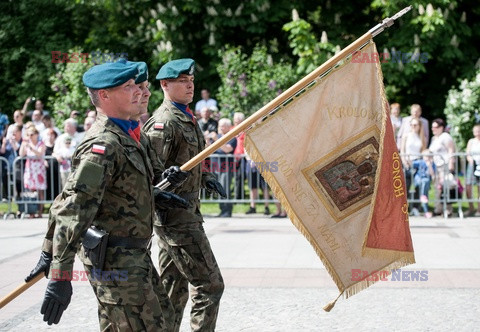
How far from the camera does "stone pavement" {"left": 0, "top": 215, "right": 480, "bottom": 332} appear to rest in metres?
7.26

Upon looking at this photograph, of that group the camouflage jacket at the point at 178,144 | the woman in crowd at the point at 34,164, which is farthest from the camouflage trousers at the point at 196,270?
the woman in crowd at the point at 34,164

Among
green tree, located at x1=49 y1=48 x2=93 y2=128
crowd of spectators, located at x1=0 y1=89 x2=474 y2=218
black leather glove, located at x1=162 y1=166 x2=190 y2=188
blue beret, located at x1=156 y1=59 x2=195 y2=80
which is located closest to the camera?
black leather glove, located at x1=162 y1=166 x2=190 y2=188

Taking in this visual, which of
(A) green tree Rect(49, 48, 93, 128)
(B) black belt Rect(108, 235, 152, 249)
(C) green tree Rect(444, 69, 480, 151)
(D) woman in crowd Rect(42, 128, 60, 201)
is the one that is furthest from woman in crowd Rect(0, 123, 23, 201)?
(B) black belt Rect(108, 235, 152, 249)

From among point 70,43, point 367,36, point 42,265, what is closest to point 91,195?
point 42,265

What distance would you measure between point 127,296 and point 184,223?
4.99ft

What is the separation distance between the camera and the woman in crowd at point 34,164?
15945mm

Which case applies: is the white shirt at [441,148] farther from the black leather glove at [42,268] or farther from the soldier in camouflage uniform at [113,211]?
the black leather glove at [42,268]

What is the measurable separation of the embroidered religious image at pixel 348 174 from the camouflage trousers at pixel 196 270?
861 mm

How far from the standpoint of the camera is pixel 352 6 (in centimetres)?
2098

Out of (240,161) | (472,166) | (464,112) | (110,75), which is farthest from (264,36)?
(110,75)

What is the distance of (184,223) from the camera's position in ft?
20.4

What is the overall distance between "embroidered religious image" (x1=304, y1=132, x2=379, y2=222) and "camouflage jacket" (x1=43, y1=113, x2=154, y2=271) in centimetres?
154

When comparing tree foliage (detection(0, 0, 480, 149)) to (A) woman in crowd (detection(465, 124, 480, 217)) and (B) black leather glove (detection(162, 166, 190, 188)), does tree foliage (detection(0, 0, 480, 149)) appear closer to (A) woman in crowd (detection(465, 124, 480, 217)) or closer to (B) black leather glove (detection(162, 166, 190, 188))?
(A) woman in crowd (detection(465, 124, 480, 217))

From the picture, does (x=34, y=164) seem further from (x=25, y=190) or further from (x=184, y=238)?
(x=184, y=238)
